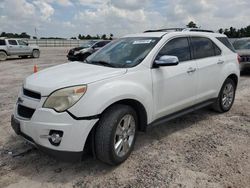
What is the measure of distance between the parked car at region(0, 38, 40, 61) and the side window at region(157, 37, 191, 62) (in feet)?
60.9

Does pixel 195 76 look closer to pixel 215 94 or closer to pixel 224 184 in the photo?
pixel 215 94

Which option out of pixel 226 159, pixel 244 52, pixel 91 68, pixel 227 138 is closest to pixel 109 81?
pixel 91 68

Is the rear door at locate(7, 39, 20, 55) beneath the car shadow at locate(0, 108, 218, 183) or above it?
above

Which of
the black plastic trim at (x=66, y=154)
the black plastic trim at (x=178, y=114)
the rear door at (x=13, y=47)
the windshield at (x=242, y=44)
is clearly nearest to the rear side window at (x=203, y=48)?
the black plastic trim at (x=178, y=114)

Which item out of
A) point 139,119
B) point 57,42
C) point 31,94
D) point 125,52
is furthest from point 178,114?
point 57,42

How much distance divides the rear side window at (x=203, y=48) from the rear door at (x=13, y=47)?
18605 mm

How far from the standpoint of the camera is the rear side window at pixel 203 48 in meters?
4.70

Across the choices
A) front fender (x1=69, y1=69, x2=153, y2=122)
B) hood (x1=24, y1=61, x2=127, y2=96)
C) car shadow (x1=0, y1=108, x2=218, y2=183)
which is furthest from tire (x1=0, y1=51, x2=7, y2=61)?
front fender (x1=69, y1=69, x2=153, y2=122)

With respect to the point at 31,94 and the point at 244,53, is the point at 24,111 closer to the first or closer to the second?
the point at 31,94

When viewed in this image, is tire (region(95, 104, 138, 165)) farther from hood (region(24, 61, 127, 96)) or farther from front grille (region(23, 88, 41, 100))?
front grille (region(23, 88, 41, 100))

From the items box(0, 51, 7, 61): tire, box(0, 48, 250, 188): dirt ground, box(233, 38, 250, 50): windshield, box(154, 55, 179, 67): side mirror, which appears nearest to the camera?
box(0, 48, 250, 188): dirt ground

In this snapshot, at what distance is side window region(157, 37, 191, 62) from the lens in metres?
4.12

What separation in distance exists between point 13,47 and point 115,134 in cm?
1975

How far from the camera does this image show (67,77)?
333cm
